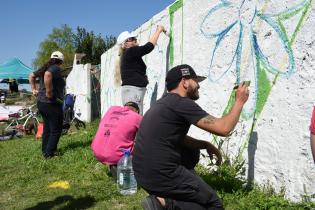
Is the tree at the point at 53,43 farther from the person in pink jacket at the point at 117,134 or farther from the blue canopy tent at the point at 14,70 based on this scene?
the person in pink jacket at the point at 117,134

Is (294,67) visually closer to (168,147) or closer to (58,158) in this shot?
(168,147)

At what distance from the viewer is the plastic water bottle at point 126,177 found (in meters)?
5.32

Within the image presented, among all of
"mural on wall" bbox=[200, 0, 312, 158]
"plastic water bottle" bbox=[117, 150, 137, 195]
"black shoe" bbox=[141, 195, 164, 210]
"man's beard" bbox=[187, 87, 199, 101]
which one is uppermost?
"mural on wall" bbox=[200, 0, 312, 158]

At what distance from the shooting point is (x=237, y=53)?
4945mm

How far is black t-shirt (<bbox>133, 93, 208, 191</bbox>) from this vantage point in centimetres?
339

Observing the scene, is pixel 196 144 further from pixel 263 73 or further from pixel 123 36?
pixel 123 36

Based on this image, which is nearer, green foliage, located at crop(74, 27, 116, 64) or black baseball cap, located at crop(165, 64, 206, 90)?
black baseball cap, located at crop(165, 64, 206, 90)

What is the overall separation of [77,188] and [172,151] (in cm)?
262

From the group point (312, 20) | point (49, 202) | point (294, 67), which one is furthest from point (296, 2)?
point (49, 202)

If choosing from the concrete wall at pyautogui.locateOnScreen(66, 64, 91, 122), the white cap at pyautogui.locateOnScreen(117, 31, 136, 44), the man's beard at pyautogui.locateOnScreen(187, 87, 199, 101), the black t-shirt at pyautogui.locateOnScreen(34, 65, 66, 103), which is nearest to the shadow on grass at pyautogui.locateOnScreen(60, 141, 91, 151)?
the black t-shirt at pyautogui.locateOnScreen(34, 65, 66, 103)

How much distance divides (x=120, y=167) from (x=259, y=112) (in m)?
1.87

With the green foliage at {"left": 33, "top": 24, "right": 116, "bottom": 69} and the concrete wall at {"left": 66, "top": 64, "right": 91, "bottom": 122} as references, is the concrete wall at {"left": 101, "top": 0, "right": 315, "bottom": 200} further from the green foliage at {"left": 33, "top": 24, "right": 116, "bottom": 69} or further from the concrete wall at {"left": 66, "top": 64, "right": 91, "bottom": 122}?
the green foliage at {"left": 33, "top": 24, "right": 116, "bottom": 69}

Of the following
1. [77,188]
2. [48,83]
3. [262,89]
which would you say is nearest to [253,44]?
[262,89]

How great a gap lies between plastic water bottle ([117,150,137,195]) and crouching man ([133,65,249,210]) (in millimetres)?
1790
